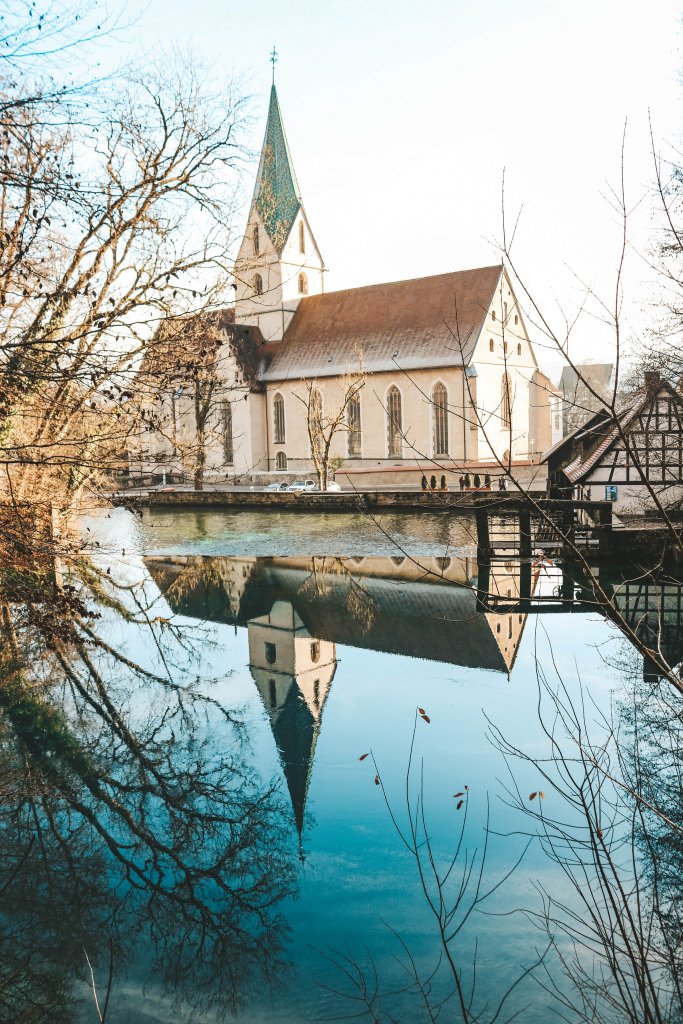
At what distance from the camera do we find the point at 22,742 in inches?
328

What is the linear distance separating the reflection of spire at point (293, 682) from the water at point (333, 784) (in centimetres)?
3

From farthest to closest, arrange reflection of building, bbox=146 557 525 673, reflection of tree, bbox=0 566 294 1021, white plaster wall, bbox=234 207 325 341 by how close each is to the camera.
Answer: white plaster wall, bbox=234 207 325 341 < reflection of building, bbox=146 557 525 673 < reflection of tree, bbox=0 566 294 1021

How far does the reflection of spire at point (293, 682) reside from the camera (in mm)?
7688

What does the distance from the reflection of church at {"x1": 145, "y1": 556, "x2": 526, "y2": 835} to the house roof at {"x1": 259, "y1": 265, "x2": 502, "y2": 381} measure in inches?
857

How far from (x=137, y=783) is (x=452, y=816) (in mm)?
2624

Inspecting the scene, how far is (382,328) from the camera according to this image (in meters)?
42.3

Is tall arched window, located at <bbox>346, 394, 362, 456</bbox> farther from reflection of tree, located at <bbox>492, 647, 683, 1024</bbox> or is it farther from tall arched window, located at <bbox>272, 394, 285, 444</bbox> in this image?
reflection of tree, located at <bbox>492, 647, 683, 1024</bbox>

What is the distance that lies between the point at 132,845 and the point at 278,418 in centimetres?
3946

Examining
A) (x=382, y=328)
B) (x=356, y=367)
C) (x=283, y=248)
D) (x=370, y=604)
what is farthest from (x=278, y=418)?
(x=370, y=604)

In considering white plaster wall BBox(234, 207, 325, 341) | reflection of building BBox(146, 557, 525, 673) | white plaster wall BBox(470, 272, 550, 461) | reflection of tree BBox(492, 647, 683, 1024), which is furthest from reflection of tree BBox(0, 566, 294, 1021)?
white plaster wall BBox(234, 207, 325, 341)

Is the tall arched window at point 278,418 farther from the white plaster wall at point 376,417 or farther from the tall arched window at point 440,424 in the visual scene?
the tall arched window at point 440,424

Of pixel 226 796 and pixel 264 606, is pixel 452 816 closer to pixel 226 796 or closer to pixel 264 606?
pixel 226 796

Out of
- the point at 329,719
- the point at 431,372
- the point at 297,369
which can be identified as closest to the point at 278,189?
the point at 297,369

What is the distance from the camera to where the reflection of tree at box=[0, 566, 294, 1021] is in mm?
4875
